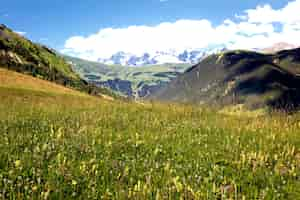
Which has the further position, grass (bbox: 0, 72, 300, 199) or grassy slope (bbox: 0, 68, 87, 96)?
grassy slope (bbox: 0, 68, 87, 96)

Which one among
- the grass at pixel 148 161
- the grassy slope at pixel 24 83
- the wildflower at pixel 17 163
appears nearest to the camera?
the grass at pixel 148 161

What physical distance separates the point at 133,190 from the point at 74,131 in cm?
705

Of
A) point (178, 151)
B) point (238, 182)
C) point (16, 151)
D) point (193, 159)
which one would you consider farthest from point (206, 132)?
point (16, 151)

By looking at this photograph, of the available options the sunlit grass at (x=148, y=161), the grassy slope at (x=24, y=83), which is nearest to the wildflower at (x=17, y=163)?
the sunlit grass at (x=148, y=161)

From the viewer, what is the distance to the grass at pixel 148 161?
23.6 ft

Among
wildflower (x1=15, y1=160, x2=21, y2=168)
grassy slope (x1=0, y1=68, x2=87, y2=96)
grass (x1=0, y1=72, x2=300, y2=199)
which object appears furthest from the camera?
grassy slope (x1=0, y1=68, x2=87, y2=96)

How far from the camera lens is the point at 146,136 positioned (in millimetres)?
13523

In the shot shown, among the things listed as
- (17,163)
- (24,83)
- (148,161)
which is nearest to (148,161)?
(148,161)

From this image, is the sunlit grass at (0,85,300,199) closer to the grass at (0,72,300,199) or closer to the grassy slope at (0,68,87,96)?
the grass at (0,72,300,199)

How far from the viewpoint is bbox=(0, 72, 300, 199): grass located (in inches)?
283

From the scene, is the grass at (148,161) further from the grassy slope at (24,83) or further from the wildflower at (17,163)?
the grassy slope at (24,83)

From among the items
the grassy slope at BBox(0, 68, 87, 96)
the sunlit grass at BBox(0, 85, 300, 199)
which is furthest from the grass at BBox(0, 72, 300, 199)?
the grassy slope at BBox(0, 68, 87, 96)

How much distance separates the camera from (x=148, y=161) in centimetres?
983

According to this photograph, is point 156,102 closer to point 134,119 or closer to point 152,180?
point 134,119
